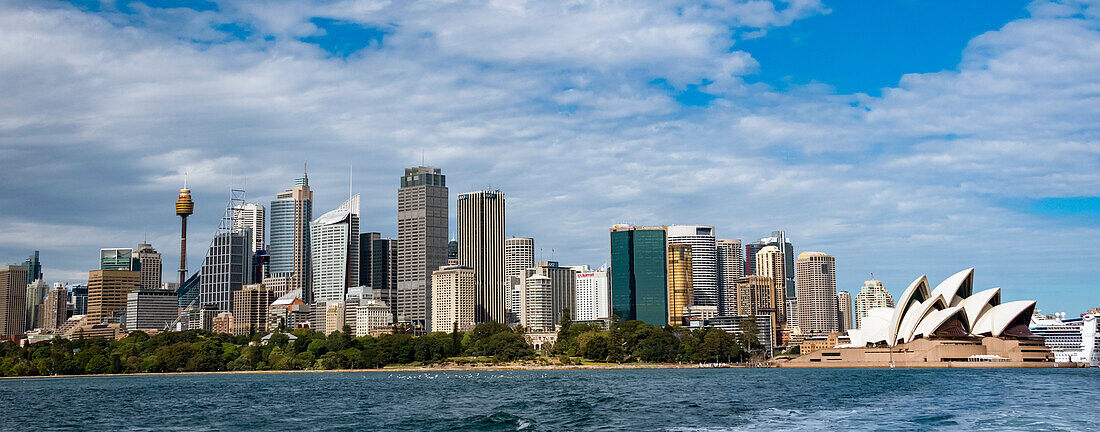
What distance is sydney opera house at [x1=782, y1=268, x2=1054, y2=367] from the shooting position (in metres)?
144

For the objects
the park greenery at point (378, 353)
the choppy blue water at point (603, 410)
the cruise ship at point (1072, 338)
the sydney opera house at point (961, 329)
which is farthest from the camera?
the park greenery at point (378, 353)

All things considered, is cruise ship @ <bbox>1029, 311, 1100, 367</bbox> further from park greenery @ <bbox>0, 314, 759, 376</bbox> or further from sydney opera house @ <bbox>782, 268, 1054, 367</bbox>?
park greenery @ <bbox>0, 314, 759, 376</bbox>

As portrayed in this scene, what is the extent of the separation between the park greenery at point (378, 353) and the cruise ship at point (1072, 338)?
4877 cm

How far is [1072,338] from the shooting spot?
554 ft

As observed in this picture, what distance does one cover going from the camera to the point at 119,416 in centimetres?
5828

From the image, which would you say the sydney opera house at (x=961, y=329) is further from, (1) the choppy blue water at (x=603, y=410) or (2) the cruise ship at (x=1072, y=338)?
(1) the choppy blue water at (x=603, y=410)

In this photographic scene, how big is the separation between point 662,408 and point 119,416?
96.1ft

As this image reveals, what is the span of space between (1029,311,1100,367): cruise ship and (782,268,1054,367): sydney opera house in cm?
1174

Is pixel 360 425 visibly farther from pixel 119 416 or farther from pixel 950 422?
pixel 950 422

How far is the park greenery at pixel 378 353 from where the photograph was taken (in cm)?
17188

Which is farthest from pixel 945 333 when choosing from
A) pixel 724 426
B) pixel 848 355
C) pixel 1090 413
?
pixel 724 426

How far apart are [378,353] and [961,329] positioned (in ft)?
287

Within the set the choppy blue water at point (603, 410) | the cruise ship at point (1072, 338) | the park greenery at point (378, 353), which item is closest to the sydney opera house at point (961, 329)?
the cruise ship at point (1072, 338)

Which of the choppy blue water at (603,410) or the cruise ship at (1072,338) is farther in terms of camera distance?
the cruise ship at (1072,338)
